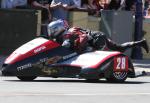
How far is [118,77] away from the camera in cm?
1688

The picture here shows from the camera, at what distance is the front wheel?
16.8 meters

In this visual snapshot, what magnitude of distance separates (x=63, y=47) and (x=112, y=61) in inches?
45.0

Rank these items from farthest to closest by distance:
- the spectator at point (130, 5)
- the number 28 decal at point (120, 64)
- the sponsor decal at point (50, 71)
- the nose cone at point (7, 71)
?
the spectator at point (130, 5) → the number 28 decal at point (120, 64) → the sponsor decal at point (50, 71) → the nose cone at point (7, 71)

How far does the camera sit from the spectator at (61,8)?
74.6ft

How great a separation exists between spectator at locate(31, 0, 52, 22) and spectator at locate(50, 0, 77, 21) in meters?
0.17

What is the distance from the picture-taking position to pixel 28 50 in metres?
16.4

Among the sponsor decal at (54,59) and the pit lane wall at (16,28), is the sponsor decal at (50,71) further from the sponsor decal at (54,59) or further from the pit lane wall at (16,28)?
the pit lane wall at (16,28)

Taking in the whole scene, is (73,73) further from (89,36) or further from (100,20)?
(100,20)
